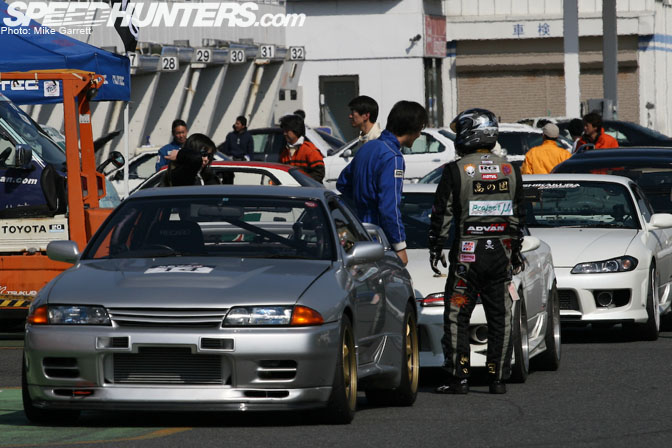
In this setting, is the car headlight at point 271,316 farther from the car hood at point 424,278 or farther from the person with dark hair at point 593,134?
the person with dark hair at point 593,134

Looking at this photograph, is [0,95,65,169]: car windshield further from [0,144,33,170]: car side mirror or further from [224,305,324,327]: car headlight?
[224,305,324,327]: car headlight

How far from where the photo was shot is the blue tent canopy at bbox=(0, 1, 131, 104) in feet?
52.5

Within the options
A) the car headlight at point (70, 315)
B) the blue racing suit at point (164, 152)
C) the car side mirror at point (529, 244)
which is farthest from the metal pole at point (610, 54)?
the car headlight at point (70, 315)

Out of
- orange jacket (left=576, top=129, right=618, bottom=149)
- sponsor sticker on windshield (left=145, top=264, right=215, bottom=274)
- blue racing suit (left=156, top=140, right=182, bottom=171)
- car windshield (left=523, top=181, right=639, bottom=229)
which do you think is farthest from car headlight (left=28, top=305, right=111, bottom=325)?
orange jacket (left=576, top=129, right=618, bottom=149)

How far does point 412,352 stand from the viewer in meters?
9.73

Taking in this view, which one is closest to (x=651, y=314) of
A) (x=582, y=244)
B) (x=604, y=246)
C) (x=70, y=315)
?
(x=604, y=246)

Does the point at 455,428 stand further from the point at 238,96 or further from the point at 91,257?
the point at 238,96

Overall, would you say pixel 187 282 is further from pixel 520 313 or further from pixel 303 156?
pixel 303 156

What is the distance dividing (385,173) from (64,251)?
2782 millimetres

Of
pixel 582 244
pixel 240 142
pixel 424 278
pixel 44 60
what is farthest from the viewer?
pixel 240 142

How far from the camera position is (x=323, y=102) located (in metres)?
50.8

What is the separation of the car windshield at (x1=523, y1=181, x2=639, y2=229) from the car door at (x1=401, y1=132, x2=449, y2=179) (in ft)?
50.5

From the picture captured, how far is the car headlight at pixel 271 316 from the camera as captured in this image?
7836 millimetres

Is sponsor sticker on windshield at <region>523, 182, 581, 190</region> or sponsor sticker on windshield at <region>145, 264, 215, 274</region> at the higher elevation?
sponsor sticker on windshield at <region>145, 264, 215, 274</region>
